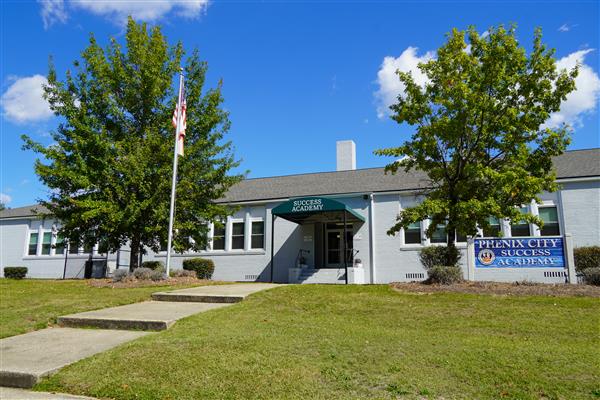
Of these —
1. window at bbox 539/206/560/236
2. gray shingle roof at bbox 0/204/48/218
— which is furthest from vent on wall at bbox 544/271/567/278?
gray shingle roof at bbox 0/204/48/218

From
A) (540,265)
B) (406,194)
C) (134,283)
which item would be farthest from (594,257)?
(134,283)

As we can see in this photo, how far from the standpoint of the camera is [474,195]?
12.3 meters

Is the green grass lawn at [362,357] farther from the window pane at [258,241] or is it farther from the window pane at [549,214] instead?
the window pane at [258,241]

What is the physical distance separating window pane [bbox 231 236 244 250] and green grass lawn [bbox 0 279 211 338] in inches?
363

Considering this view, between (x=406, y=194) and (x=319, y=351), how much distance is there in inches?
594

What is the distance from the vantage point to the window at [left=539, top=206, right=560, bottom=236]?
60.0 ft

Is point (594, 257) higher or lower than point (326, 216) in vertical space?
lower

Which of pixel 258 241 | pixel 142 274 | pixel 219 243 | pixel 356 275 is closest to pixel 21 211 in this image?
pixel 219 243

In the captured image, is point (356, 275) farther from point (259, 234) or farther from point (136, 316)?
point (136, 316)

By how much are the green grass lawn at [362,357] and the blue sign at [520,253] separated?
331 centimetres

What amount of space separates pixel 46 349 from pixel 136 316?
202 centimetres

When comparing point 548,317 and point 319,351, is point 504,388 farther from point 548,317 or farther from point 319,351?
point 548,317

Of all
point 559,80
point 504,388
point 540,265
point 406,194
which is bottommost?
point 504,388

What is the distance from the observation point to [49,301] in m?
11.0
